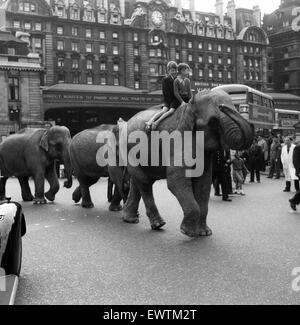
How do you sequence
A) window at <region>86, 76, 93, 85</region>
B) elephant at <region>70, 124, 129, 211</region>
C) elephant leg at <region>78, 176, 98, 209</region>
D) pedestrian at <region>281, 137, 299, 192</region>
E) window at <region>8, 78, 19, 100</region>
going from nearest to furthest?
1. elephant at <region>70, 124, 129, 211</region>
2. elephant leg at <region>78, 176, 98, 209</region>
3. pedestrian at <region>281, 137, 299, 192</region>
4. window at <region>8, 78, 19, 100</region>
5. window at <region>86, 76, 93, 85</region>

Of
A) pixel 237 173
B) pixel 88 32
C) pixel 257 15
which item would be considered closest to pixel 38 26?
pixel 88 32

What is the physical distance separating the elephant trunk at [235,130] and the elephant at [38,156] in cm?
639

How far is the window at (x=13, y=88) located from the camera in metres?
56.1

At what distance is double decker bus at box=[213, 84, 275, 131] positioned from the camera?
26953mm

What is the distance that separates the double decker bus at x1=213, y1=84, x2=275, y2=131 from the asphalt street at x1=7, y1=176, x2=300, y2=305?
15.6 m

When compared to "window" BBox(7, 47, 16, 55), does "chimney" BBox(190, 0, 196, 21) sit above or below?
above

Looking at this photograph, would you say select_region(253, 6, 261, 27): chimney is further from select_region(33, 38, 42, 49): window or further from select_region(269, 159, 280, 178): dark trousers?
select_region(269, 159, 280, 178): dark trousers

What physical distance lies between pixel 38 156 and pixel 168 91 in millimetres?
5825

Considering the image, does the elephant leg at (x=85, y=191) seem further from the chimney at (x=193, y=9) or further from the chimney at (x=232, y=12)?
the chimney at (x=232, y=12)

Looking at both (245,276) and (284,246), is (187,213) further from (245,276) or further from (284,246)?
(245,276)

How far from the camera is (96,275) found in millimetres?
6043

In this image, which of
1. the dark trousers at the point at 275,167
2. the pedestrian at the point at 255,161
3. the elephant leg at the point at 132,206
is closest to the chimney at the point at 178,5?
the dark trousers at the point at 275,167

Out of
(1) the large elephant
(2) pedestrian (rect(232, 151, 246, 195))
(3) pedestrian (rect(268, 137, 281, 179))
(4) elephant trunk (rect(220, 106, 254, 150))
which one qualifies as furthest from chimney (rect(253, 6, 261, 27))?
(4) elephant trunk (rect(220, 106, 254, 150))
